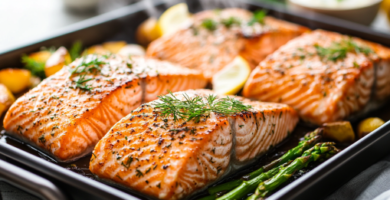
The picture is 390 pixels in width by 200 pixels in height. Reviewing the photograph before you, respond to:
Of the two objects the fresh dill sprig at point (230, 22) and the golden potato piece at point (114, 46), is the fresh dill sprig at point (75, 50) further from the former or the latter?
the fresh dill sprig at point (230, 22)

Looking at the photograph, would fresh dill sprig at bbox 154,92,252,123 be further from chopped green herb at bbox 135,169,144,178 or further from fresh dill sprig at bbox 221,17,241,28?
fresh dill sprig at bbox 221,17,241,28

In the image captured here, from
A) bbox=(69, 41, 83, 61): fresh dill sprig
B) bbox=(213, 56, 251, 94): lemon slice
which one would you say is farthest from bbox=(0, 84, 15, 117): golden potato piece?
bbox=(213, 56, 251, 94): lemon slice

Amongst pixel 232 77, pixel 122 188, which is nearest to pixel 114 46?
pixel 232 77

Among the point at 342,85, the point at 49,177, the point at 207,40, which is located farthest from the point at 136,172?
the point at 207,40

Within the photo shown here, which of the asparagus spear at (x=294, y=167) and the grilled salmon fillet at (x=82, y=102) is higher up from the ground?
the grilled salmon fillet at (x=82, y=102)

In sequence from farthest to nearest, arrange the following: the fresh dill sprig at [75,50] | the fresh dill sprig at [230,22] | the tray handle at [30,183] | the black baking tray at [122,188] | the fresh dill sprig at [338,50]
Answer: the fresh dill sprig at [230,22], the fresh dill sprig at [75,50], the fresh dill sprig at [338,50], the black baking tray at [122,188], the tray handle at [30,183]

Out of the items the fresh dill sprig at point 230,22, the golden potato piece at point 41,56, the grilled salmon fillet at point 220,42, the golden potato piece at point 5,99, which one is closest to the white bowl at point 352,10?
the grilled salmon fillet at point 220,42

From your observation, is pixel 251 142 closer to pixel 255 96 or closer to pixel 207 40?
pixel 255 96
